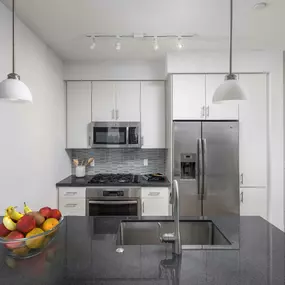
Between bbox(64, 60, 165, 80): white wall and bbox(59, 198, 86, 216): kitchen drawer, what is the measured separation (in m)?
1.68

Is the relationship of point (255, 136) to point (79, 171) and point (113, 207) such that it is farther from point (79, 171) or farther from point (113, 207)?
point (79, 171)

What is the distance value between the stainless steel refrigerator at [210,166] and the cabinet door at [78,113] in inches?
52.5

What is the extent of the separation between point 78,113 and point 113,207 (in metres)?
1.41

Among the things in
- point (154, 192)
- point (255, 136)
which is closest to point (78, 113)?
point (154, 192)

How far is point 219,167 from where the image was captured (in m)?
3.00

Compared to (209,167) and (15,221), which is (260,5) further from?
(15,221)

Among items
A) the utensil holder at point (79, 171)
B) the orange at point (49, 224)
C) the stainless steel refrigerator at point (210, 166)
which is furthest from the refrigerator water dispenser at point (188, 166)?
the orange at point (49, 224)

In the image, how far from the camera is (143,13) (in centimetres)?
214

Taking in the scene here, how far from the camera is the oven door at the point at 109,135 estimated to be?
3.38m

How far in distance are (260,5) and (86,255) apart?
225 centimetres

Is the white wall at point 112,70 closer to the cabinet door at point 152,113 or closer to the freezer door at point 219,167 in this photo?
the cabinet door at point 152,113

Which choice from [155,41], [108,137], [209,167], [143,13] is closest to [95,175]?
[108,137]

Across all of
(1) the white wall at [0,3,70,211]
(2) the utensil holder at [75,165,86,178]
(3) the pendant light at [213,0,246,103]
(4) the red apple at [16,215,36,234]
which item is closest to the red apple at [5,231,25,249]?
(4) the red apple at [16,215,36,234]

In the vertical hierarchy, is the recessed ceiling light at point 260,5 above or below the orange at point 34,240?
above
